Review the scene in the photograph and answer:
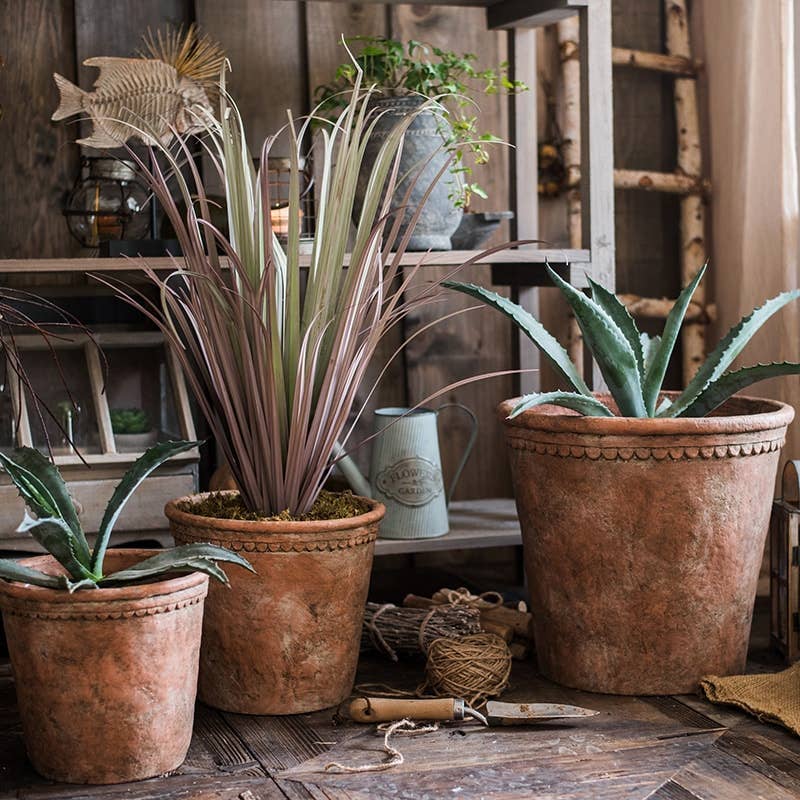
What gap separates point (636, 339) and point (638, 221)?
104 cm

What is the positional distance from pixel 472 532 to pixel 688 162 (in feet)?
3.57

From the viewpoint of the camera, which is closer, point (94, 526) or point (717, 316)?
point (94, 526)

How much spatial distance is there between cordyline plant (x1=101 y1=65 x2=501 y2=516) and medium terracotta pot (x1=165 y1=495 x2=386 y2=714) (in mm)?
95

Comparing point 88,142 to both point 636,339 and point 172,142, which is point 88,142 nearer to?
point 172,142

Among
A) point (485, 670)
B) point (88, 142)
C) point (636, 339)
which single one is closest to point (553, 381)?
point (636, 339)

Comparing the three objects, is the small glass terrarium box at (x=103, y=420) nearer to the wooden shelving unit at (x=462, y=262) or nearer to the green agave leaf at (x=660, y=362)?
the wooden shelving unit at (x=462, y=262)

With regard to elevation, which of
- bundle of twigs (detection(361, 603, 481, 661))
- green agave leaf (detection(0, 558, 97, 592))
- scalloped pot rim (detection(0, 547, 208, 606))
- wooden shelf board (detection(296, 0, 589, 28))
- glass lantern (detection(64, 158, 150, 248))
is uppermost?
wooden shelf board (detection(296, 0, 589, 28))

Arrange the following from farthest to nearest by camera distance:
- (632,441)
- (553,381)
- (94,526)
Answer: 1. (553,381)
2. (94,526)
3. (632,441)

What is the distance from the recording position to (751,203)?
2.70 meters

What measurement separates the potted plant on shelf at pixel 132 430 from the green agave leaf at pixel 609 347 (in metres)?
0.95

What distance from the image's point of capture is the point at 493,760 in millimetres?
1814

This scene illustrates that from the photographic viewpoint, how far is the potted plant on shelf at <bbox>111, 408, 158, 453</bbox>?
97.7 inches

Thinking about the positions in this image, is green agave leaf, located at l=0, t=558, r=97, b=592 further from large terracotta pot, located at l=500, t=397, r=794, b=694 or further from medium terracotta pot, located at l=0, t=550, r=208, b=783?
large terracotta pot, located at l=500, t=397, r=794, b=694

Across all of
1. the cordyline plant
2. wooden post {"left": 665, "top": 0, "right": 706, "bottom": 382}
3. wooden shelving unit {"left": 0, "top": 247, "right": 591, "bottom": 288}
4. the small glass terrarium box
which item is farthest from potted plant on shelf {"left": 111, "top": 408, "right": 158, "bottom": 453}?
wooden post {"left": 665, "top": 0, "right": 706, "bottom": 382}
